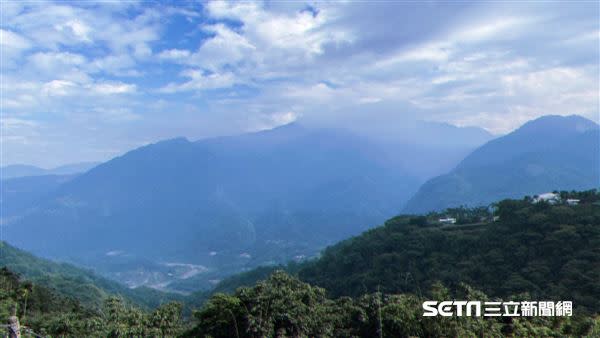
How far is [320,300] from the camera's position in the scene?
15773 millimetres

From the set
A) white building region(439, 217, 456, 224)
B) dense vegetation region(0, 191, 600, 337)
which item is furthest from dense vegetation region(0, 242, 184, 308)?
white building region(439, 217, 456, 224)

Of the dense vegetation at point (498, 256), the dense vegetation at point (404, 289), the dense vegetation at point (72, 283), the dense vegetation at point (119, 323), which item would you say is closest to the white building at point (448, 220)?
the dense vegetation at point (404, 289)

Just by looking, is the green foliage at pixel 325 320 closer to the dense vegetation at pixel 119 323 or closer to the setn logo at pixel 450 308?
the setn logo at pixel 450 308

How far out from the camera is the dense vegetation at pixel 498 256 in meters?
34.7

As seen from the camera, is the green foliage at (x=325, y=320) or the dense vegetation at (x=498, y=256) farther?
the dense vegetation at (x=498, y=256)

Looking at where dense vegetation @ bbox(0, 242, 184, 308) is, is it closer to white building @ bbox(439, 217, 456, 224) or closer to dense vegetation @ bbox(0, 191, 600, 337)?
dense vegetation @ bbox(0, 191, 600, 337)

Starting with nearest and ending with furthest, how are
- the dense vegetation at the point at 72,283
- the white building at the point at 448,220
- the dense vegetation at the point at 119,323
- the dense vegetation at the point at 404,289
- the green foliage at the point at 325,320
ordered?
the green foliage at the point at 325,320, the dense vegetation at the point at 404,289, the dense vegetation at the point at 119,323, the white building at the point at 448,220, the dense vegetation at the point at 72,283

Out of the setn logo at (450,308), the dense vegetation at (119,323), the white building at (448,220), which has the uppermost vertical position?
the white building at (448,220)

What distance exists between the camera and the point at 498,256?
135 feet

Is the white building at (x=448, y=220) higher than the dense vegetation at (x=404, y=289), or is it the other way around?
the white building at (x=448, y=220)

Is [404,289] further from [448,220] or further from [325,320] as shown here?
[325,320]

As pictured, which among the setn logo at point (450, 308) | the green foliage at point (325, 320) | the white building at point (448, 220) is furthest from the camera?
the white building at point (448, 220)

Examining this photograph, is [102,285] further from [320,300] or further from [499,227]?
[320,300]

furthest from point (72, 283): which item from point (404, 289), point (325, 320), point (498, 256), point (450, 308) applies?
point (450, 308)
